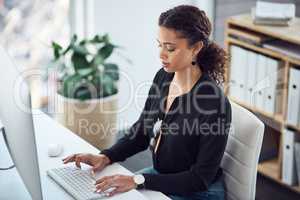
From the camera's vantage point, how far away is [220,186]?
211 centimetres

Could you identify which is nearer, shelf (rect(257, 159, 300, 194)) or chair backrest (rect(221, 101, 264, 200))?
chair backrest (rect(221, 101, 264, 200))

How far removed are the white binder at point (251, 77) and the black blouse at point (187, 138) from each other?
3.58 feet

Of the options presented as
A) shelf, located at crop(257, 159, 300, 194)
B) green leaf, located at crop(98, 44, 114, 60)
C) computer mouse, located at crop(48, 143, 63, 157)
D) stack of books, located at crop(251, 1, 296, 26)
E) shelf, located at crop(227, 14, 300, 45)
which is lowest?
shelf, located at crop(257, 159, 300, 194)

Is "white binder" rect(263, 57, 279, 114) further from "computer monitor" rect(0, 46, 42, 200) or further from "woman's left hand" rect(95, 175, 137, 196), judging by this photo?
"computer monitor" rect(0, 46, 42, 200)

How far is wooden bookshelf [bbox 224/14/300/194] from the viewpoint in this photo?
306cm

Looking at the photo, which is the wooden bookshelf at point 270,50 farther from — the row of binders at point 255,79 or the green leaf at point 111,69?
the green leaf at point 111,69

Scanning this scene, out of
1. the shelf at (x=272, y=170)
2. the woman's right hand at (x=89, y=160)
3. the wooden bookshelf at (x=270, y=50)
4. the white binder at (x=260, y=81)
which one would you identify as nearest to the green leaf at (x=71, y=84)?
the wooden bookshelf at (x=270, y=50)

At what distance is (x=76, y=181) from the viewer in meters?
1.98

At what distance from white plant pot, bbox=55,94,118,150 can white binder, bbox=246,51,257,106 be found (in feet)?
2.48

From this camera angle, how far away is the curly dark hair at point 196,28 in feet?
6.79

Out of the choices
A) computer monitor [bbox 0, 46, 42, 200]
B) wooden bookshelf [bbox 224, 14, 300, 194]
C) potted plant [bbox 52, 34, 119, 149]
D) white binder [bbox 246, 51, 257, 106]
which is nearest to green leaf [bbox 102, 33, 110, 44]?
potted plant [bbox 52, 34, 119, 149]

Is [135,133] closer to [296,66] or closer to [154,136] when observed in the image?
[154,136]

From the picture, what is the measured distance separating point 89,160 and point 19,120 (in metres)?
0.63

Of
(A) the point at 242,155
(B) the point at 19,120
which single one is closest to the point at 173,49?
(A) the point at 242,155
